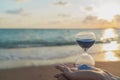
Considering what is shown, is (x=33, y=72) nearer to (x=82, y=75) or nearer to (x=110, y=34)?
(x=82, y=75)

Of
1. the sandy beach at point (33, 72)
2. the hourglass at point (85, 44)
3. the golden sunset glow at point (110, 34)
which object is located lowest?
the golden sunset glow at point (110, 34)

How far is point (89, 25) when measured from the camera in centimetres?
1981

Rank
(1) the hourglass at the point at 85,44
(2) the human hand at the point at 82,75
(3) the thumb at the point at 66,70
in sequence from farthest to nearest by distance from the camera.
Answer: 1. (1) the hourglass at the point at 85,44
2. (3) the thumb at the point at 66,70
3. (2) the human hand at the point at 82,75

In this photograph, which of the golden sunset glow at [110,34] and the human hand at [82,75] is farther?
the golden sunset glow at [110,34]

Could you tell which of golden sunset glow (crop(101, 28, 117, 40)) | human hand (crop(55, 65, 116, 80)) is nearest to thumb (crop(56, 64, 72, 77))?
human hand (crop(55, 65, 116, 80))

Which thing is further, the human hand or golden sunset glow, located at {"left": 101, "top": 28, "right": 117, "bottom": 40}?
golden sunset glow, located at {"left": 101, "top": 28, "right": 117, "bottom": 40}

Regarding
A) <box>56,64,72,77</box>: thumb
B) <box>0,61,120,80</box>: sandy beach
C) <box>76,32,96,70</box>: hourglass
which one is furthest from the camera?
<box>0,61,120,80</box>: sandy beach

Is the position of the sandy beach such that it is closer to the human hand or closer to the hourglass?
the hourglass

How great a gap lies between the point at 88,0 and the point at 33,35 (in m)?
4.33

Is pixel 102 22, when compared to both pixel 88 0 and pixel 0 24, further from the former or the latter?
pixel 0 24

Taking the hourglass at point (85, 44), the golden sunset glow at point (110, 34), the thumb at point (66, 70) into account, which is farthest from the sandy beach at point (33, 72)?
the golden sunset glow at point (110, 34)

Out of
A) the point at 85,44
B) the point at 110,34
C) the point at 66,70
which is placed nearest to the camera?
the point at 66,70

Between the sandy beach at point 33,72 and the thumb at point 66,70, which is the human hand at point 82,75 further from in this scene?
the sandy beach at point 33,72

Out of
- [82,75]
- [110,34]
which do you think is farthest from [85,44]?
[110,34]
